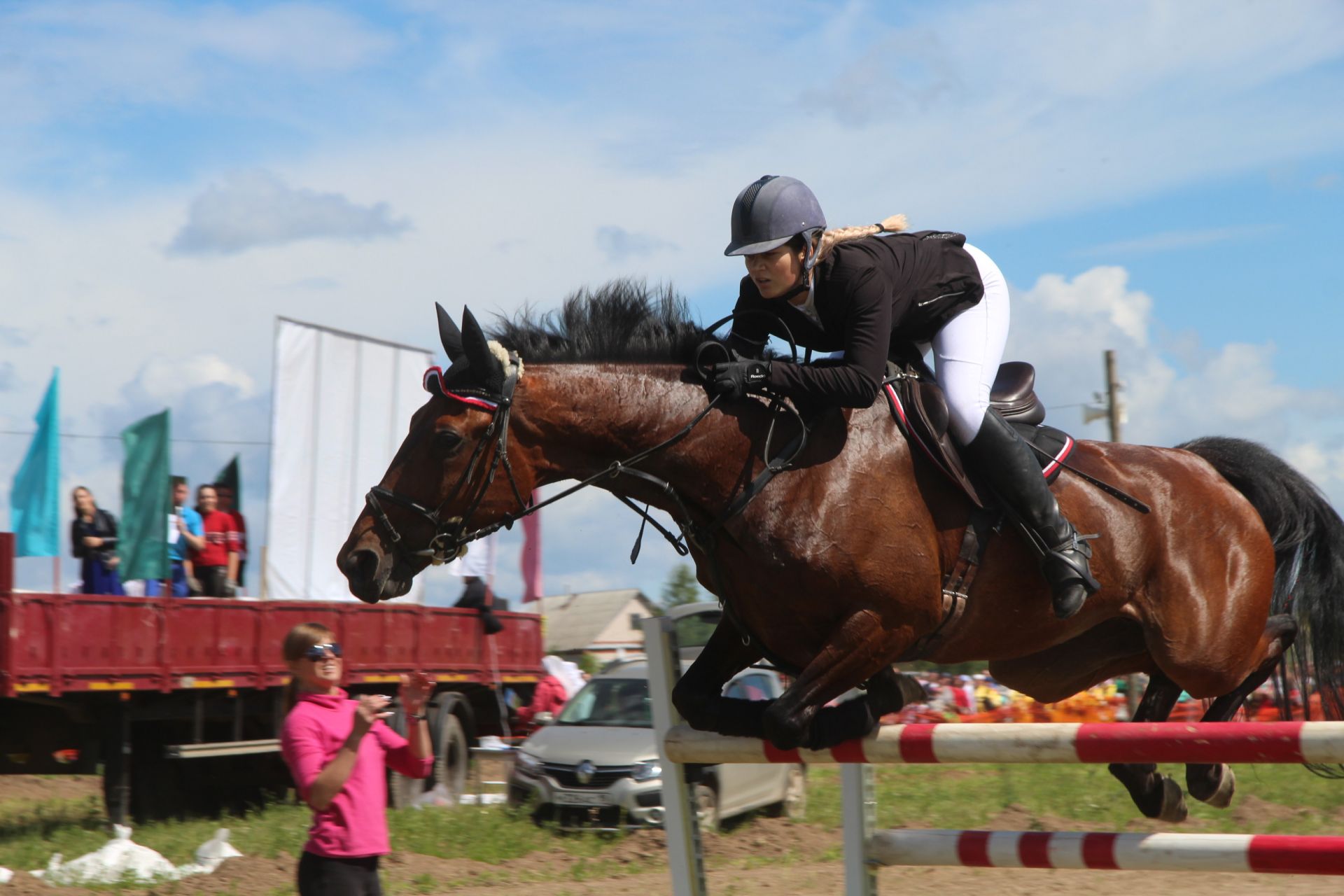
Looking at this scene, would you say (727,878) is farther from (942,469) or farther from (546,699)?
(546,699)

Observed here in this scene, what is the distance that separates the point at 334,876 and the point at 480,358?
61.7 inches

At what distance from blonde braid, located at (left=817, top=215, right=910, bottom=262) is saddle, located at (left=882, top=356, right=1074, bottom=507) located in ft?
1.24

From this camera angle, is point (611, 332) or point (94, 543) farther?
point (94, 543)

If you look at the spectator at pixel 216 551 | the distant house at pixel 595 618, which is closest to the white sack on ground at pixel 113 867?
the spectator at pixel 216 551

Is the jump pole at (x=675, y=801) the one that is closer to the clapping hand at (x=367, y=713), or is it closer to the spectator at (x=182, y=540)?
the clapping hand at (x=367, y=713)

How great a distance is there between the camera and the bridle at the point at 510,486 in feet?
12.1

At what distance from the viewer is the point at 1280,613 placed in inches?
194

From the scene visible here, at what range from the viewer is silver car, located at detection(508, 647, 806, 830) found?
32.6 feet

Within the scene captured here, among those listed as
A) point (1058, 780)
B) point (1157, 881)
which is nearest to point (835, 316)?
point (1157, 881)

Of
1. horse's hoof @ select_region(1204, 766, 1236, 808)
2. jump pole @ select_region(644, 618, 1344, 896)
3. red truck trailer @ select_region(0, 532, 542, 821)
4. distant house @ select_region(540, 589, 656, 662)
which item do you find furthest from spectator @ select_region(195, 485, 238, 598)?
distant house @ select_region(540, 589, 656, 662)

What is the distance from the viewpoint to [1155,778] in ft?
14.8

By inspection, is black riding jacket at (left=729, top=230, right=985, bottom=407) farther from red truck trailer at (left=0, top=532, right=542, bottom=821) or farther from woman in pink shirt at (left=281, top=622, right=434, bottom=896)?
red truck trailer at (left=0, top=532, right=542, bottom=821)

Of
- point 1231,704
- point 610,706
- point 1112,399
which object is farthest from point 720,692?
point 1112,399

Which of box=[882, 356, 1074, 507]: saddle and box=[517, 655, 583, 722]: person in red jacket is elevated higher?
box=[882, 356, 1074, 507]: saddle
